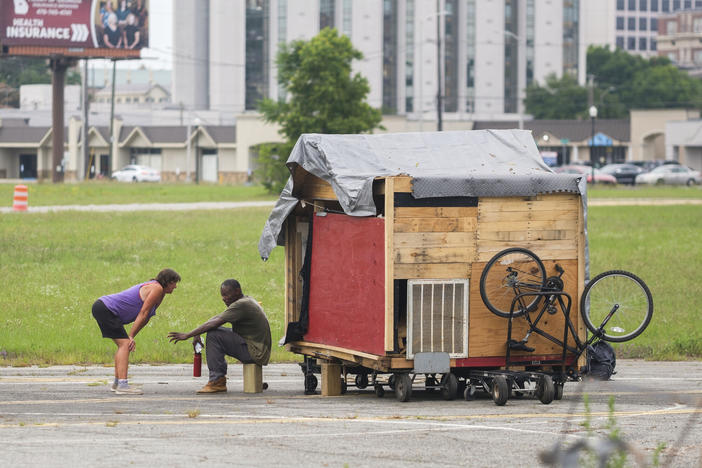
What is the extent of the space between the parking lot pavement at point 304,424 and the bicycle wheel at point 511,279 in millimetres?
964

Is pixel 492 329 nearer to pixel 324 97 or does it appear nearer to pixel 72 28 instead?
pixel 324 97

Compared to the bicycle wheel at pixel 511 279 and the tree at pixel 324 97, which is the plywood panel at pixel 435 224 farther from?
the tree at pixel 324 97

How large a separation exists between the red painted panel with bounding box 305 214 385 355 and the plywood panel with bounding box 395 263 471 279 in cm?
20

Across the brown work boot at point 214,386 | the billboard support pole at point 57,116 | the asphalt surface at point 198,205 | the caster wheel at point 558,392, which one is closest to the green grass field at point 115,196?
the asphalt surface at point 198,205

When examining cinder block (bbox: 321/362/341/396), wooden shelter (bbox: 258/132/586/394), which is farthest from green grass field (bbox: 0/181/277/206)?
wooden shelter (bbox: 258/132/586/394)

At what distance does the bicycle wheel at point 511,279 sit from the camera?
38.7 feet

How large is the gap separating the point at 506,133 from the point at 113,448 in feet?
22.1

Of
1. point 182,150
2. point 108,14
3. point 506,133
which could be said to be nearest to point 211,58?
point 182,150

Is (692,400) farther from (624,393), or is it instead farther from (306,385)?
(306,385)

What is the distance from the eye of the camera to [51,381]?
13.1 meters

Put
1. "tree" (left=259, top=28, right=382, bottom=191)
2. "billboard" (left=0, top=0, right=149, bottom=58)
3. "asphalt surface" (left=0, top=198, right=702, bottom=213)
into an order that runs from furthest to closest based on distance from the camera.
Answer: "billboard" (left=0, top=0, right=149, bottom=58) → "tree" (left=259, top=28, right=382, bottom=191) → "asphalt surface" (left=0, top=198, right=702, bottom=213)

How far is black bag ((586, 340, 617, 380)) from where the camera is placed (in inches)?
498

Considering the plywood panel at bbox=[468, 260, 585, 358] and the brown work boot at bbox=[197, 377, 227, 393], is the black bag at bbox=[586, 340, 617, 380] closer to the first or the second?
the plywood panel at bbox=[468, 260, 585, 358]

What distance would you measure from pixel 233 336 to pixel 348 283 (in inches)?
54.7
